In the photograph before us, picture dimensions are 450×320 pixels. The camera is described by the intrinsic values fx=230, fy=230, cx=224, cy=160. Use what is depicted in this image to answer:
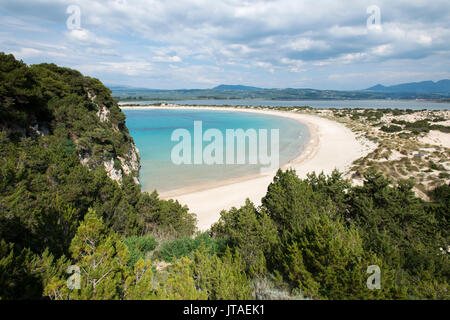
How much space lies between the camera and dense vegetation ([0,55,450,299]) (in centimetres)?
361

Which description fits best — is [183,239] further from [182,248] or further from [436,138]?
[436,138]

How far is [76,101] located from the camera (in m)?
17.0

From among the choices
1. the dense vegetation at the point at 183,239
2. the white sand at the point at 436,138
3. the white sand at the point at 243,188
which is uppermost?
the white sand at the point at 436,138

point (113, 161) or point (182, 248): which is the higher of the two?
point (113, 161)

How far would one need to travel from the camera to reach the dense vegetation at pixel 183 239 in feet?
11.8

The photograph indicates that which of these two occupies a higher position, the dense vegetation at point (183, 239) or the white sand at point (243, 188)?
the dense vegetation at point (183, 239)

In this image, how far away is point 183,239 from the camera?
7.36 meters

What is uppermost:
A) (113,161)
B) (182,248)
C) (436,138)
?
(436,138)

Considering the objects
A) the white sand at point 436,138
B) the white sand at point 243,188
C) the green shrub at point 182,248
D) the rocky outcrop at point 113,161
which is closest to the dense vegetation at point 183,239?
the green shrub at point 182,248

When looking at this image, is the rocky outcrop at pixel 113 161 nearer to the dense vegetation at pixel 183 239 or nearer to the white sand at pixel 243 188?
the dense vegetation at pixel 183 239

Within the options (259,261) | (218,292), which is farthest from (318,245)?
(218,292)

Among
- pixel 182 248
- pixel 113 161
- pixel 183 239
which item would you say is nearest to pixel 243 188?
pixel 113 161

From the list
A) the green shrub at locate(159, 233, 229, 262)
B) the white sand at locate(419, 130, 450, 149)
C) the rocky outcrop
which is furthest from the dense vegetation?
the white sand at locate(419, 130, 450, 149)
